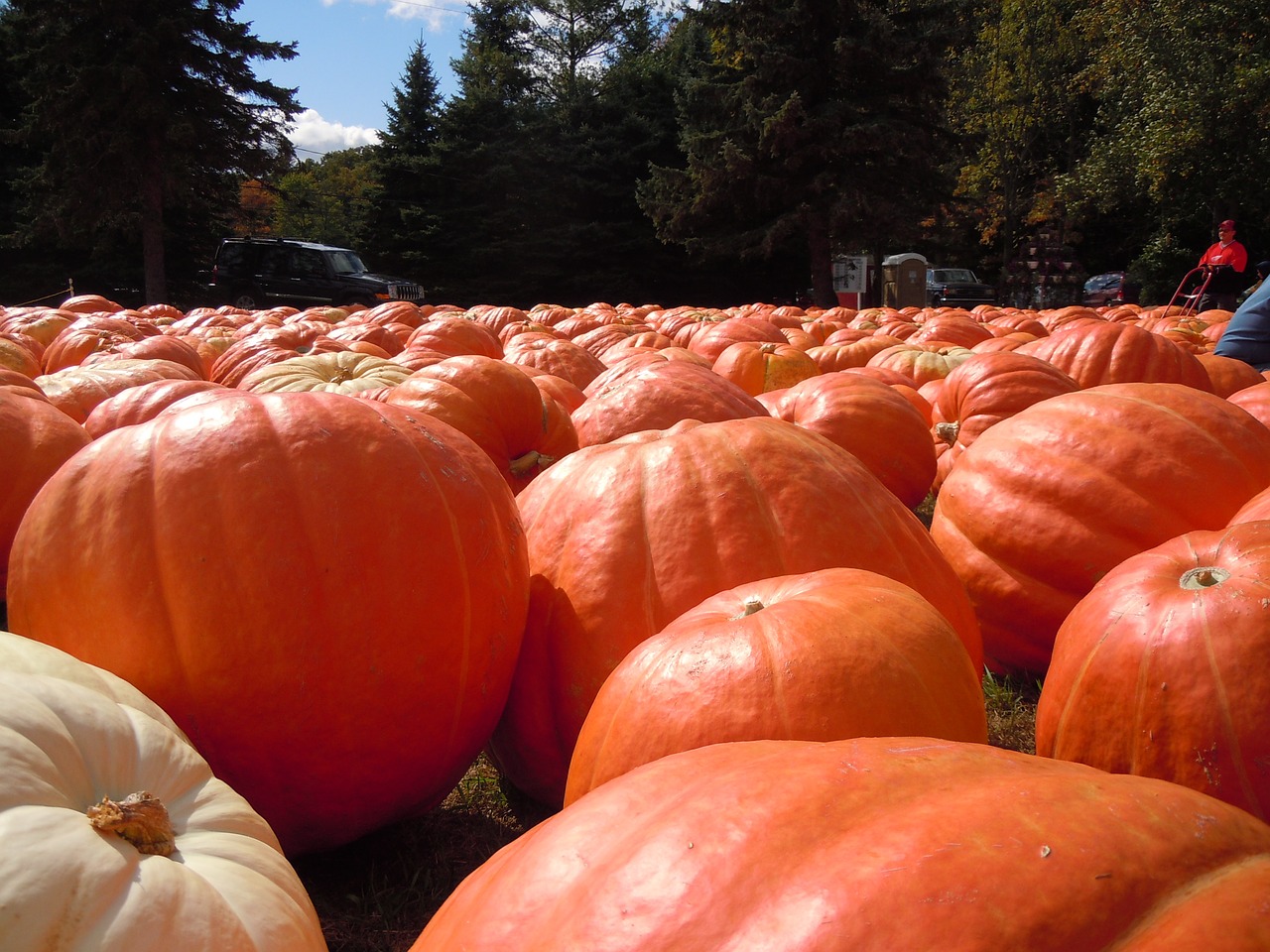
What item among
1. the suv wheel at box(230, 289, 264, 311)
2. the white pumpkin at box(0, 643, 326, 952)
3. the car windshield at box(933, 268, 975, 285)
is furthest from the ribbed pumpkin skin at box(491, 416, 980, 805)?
the car windshield at box(933, 268, 975, 285)

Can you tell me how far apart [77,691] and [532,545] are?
1071 millimetres

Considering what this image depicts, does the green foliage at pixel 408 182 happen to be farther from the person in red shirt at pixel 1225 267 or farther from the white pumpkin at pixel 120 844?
the white pumpkin at pixel 120 844

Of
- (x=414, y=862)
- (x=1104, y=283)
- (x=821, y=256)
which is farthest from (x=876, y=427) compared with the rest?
(x=1104, y=283)

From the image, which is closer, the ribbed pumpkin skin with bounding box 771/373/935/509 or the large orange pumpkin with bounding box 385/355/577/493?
the large orange pumpkin with bounding box 385/355/577/493

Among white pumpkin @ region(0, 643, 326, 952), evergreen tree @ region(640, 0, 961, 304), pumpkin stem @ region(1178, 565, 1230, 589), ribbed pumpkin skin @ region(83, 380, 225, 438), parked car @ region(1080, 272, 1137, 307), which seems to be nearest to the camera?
white pumpkin @ region(0, 643, 326, 952)

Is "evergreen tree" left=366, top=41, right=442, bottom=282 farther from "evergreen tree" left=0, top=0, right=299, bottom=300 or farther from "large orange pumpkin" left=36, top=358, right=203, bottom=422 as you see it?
"large orange pumpkin" left=36, top=358, right=203, bottom=422

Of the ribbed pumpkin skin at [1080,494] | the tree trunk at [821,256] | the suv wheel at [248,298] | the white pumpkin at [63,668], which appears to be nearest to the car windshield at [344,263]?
the suv wheel at [248,298]

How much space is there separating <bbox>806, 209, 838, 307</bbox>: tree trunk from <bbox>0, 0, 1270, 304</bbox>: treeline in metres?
0.06

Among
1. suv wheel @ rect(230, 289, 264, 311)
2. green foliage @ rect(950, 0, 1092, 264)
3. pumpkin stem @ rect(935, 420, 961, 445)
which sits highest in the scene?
green foliage @ rect(950, 0, 1092, 264)

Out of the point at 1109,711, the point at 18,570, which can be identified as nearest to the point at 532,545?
the point at 18,570

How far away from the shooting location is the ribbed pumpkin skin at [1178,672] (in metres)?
1.49

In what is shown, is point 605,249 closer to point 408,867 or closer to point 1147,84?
point 1147,84

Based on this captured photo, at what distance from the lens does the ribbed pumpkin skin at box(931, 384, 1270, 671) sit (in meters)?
2.46

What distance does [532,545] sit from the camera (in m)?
2.18
